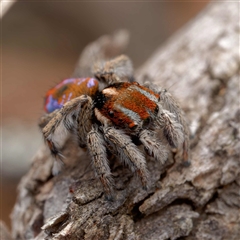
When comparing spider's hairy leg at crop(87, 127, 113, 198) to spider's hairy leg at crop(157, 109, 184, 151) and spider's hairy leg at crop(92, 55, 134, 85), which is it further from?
spider's hairy leg at crop(92, 55, 134, 85)

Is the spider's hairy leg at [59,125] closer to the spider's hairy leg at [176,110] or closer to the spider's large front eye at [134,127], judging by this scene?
the spider's large front eye at [134,127]

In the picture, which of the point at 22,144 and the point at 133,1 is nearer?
the point at 22,144

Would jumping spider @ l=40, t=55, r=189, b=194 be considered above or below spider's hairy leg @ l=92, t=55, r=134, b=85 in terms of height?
below

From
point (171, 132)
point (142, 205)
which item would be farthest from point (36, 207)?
point (171, 132)

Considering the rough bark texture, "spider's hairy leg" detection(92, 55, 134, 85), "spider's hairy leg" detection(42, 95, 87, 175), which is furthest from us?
"spider's hairy leg" detection(92, 55, 134, 85)

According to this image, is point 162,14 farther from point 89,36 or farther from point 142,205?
point 142,205

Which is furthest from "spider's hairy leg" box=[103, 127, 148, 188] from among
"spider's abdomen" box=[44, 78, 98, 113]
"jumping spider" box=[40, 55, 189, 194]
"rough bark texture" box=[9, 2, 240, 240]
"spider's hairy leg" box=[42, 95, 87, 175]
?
"spider's abdomen" box=[44, 78, 98, 113]

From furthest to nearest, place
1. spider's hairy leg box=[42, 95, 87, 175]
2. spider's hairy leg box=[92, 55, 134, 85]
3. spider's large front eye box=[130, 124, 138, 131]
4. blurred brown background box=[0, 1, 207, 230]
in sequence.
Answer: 1. blurred brown background box=[0, 1, 207, 230]
2. spider's hairy leg box=[92, 55, 134, 85]
3. spider's hairy leg box=[42, 95, 87, 175]
4. spider's large front eye box=[130, 124, 138, 131]
